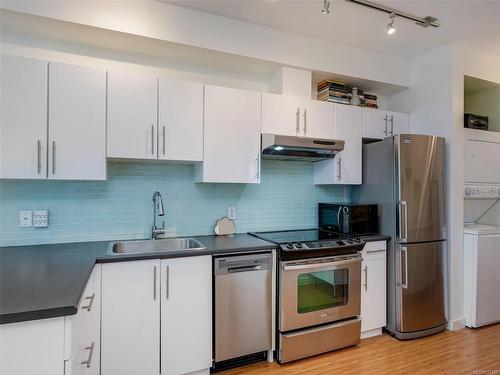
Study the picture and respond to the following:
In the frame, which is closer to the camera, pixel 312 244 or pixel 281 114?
pixel 312 244

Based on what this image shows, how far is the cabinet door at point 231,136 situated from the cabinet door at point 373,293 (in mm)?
1288

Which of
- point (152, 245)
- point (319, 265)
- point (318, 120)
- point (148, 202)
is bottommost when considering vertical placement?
point (319, 265)

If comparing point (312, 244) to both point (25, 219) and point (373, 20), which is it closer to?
point (373, 20)

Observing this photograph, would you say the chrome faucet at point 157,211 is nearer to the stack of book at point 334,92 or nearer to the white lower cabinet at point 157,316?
the white lower cabinet at point 157,316

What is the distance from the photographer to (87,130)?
2029 mm

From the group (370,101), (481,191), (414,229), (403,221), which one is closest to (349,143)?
(370,101)

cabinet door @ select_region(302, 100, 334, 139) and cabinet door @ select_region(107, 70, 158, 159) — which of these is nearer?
cabinet door @ select_region(107, 70, 158, 159)

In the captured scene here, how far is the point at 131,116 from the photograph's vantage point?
7.00 feet

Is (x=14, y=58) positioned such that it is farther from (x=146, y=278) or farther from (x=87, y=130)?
(x=146, y=278)

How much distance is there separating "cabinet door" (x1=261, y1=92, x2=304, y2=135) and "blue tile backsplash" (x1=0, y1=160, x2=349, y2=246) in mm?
437

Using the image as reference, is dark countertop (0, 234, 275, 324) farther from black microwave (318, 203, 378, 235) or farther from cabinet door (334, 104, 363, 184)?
cabinet door (334, 104, 363, 184)

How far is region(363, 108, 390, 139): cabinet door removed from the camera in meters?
2.98

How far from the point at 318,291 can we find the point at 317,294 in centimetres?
2

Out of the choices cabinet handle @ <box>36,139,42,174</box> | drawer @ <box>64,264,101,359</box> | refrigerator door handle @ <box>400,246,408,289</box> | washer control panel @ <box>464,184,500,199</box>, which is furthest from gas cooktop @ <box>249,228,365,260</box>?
cabinet handle @ <box>36,139,42,174</box>
